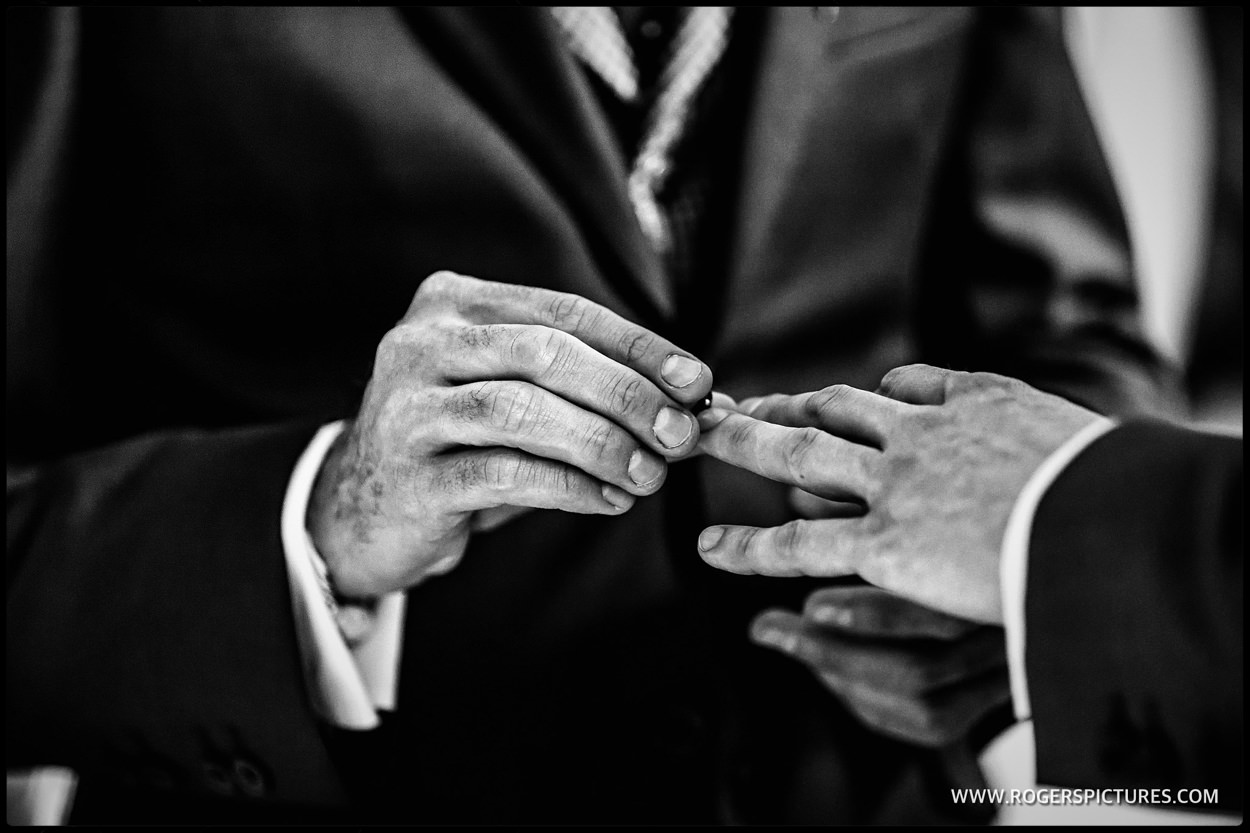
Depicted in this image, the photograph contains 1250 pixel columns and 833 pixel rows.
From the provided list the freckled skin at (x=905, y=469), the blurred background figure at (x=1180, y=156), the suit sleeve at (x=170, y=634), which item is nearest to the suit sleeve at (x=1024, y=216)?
the blurred background figure at (x=1180, y=156)

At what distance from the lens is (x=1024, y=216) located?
888 millimetres

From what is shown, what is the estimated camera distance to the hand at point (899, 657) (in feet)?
1.87

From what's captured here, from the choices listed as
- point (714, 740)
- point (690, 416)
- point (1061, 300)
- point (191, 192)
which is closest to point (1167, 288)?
point (1061, 300)

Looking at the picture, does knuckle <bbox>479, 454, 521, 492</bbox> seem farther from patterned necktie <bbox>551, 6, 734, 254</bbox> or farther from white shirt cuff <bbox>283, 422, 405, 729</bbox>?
patterned necktie <bbox>551, 6, 734, 254</bbox>

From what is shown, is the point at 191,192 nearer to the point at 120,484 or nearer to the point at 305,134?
the point at 305,134

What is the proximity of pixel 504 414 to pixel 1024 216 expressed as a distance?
0.66m

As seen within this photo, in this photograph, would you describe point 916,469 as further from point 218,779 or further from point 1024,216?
point 1024,216

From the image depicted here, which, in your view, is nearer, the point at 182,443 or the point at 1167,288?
the point at 182,443

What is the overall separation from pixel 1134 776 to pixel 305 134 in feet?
1.98

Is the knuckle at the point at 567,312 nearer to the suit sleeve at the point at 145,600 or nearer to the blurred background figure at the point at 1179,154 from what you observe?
the suit sleeve at the point at 145,600

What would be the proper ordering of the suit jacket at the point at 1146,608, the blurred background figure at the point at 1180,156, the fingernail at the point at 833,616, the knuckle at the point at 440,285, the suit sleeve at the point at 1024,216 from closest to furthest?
the suit jacket at the point at 1146,608 < the knuckle at the point at 440,285 < the fingernail at the point at 833,616 < the suit sleeve at the point at 1024,216 < the blurred background figure at the point at 1180,156

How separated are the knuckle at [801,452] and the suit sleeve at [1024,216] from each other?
1.56 feet

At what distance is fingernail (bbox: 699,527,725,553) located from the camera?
1.52 ft

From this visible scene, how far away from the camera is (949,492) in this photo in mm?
401
